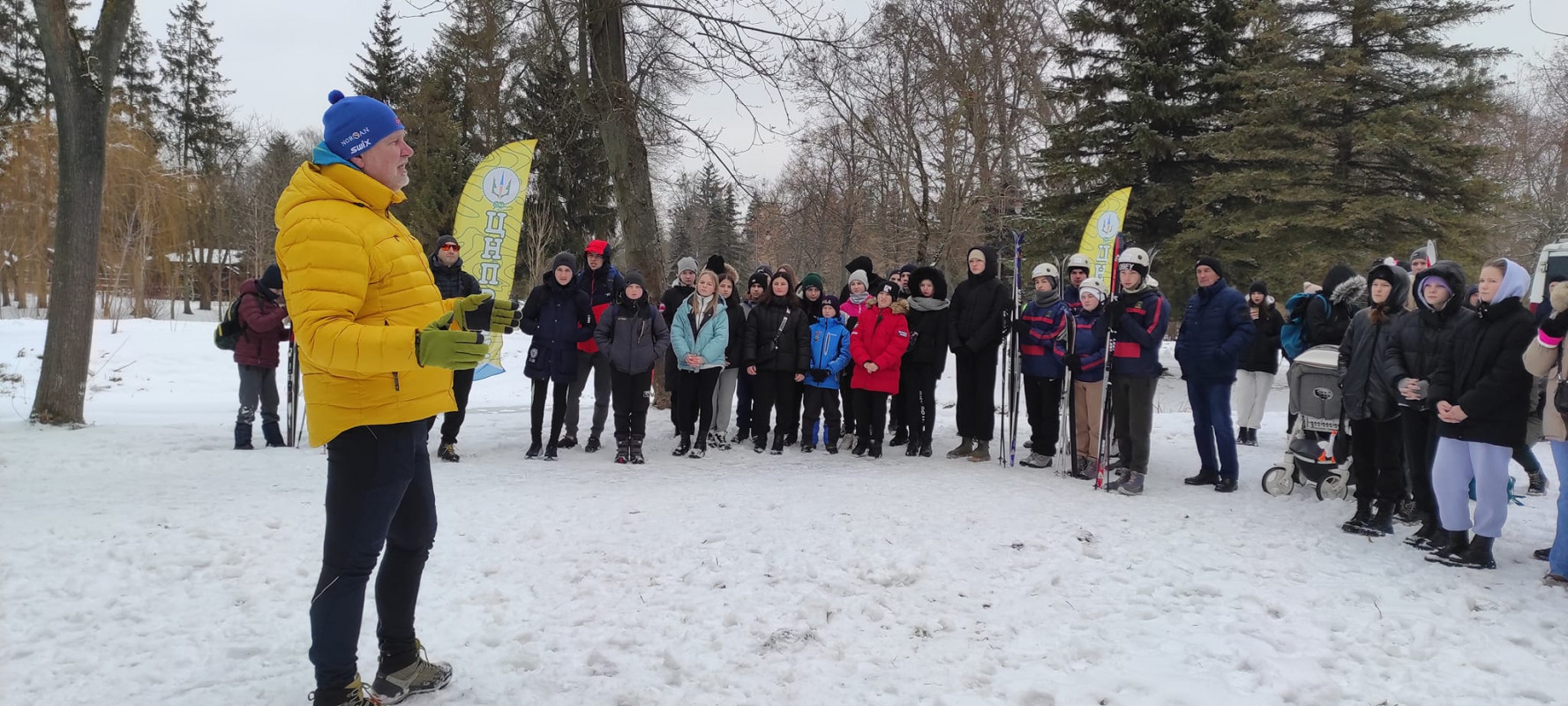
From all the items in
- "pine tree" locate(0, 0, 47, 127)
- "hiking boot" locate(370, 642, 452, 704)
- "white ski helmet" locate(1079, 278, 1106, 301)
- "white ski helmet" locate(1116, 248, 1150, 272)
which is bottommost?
"hiking boot" locate(370, 642, 452, 704)

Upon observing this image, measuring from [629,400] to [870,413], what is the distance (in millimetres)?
2593

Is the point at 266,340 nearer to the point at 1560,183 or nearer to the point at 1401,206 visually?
the point at 1401,206

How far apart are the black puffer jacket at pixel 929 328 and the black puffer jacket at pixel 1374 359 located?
3.51 m

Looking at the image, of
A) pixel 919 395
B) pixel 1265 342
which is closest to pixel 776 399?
pixel 919 395

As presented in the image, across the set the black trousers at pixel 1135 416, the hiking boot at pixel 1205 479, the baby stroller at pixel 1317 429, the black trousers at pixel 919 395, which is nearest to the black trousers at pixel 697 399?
the black trousers at pixel 919 395

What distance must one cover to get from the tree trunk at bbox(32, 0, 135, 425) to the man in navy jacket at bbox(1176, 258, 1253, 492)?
11.3m

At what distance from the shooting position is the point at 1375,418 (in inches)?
226

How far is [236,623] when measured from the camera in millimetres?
3711

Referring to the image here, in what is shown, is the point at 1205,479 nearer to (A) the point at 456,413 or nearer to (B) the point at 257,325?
(A) the point at 456,413

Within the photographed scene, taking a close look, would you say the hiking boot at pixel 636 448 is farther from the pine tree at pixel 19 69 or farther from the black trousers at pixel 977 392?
Answer: the pine tree at pixel 19 69

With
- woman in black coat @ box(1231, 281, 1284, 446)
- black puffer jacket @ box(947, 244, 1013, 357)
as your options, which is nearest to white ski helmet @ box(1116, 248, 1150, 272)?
black puffer jacket @ box(947, 244, 1013, 357)

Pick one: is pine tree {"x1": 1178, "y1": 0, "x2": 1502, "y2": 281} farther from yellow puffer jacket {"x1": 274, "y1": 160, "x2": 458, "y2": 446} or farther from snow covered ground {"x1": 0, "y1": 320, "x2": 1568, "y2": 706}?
yellow puffer jacket {"x1": 274, "y1": 160, "x2": 458, "y2": 446}

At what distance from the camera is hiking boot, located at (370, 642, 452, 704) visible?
117 inches

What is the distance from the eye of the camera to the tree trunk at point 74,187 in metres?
8.23
